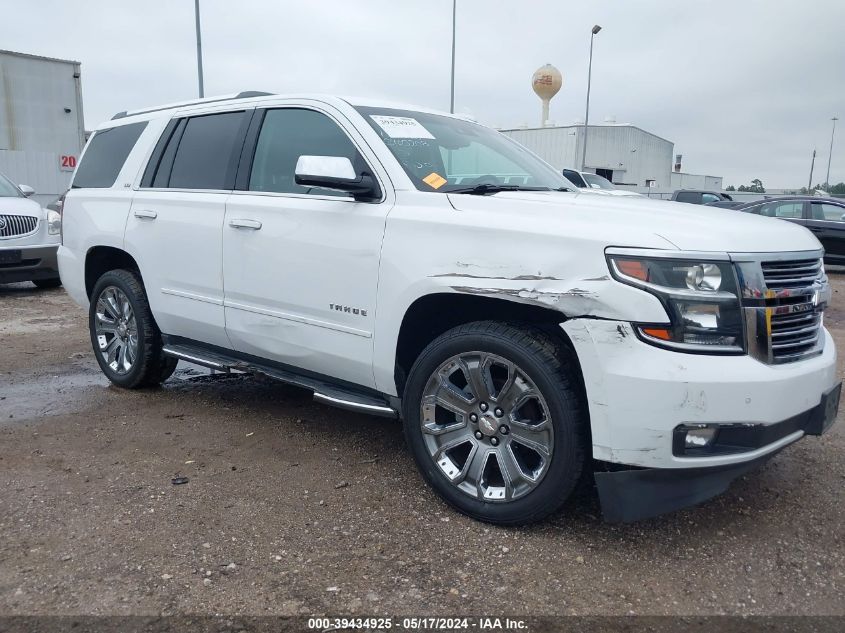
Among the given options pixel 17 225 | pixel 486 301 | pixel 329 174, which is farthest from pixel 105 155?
pixel 17 225

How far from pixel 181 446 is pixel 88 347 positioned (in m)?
3.11

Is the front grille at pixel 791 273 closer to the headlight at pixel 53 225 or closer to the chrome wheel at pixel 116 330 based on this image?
the chrome wheel at pixel 116 330

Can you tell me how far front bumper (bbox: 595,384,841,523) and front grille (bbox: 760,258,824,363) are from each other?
29 centimetres

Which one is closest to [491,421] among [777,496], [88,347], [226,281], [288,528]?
[288,528]

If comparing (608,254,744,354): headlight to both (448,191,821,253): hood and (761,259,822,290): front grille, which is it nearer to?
(448,191,821,253): hood

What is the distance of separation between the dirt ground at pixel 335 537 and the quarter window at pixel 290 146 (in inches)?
57.8

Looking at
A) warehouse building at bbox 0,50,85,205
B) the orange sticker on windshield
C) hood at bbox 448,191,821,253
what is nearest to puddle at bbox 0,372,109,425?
the orange sticker on windshield

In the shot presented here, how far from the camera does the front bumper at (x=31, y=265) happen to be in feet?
30.2

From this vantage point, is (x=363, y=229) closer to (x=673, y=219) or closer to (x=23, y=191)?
(x=673, y=219)

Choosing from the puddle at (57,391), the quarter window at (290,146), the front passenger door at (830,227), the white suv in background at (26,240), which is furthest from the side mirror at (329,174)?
the front passenger door at (830,227)

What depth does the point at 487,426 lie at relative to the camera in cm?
304

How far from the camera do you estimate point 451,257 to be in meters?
3.03

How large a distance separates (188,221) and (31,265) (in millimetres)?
6366

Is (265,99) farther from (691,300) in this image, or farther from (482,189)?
(691,300)
